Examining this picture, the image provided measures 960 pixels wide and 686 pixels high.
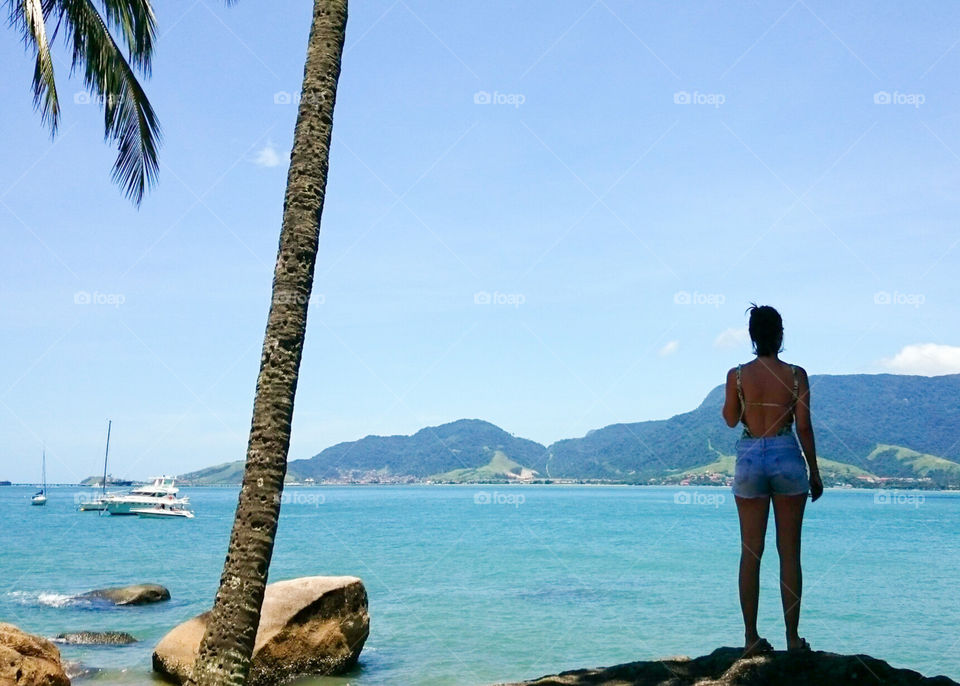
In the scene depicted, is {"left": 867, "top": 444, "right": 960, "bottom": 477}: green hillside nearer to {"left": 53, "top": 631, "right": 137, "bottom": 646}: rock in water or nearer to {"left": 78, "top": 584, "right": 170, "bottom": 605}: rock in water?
{"left": 78, "top": 584, "right": 170, "bottom": 605}: rock in water

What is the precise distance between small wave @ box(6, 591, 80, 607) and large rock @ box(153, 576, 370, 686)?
12096 millimetres

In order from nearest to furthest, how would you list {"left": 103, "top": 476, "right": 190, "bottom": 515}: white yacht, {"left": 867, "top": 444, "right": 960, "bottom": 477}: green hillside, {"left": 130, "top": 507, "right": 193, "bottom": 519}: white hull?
{"left": 130, "top": 507, "right": 193, "bottom": 519}: white hull
{"left": 103, "top": 476, "right": 190, "bottom": 515}: white yacht
{"left": 867, "top": 444, "right": 960, "bottom": 477}: green hillside

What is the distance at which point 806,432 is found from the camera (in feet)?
19.4

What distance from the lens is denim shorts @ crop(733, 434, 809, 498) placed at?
19.4ft

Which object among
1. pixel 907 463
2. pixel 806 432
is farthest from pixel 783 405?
pixel 907 463

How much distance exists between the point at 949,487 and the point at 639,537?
424ft

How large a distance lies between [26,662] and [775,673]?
811cm

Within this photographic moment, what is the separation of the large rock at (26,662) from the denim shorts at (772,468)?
7.95 meters

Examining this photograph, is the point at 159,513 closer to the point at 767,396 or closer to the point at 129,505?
the point at 129,505

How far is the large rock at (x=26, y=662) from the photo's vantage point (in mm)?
9234

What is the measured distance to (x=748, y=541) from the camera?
611cm

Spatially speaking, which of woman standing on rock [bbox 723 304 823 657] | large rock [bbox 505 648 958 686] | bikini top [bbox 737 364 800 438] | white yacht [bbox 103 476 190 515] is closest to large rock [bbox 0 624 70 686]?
large rock [bbox 505 648 958 686]

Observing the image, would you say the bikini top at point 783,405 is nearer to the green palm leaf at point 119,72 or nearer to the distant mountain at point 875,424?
the green palm leaf at point 119,72

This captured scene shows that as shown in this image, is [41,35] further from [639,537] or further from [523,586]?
[639,537]
